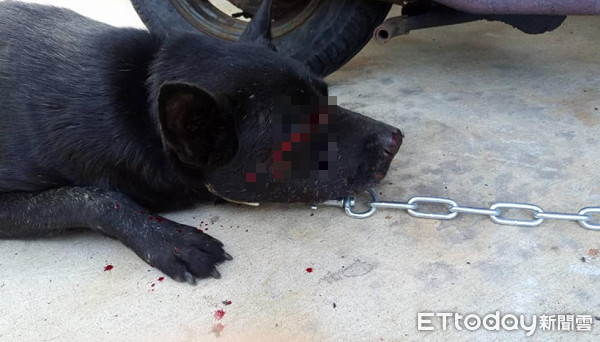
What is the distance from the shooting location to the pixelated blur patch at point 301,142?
1974 mm

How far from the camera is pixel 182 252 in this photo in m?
2.02

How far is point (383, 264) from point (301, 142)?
53 cm

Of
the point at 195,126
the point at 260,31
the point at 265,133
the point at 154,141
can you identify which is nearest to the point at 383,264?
the point at 265,133

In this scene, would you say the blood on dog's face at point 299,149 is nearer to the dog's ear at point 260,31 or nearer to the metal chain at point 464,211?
the metal chain at point 464,211

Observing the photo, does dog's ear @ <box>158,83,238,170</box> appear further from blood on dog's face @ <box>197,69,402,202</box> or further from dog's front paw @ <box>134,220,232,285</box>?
dog's front paw @ <box>134,220,232,285</box>

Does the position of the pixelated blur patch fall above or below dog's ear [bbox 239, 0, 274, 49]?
below

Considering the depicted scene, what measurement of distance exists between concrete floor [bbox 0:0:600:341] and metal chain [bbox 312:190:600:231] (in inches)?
1.4

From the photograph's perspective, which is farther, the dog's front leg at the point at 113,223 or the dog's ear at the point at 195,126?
the dog's front leg at the point at 113,223

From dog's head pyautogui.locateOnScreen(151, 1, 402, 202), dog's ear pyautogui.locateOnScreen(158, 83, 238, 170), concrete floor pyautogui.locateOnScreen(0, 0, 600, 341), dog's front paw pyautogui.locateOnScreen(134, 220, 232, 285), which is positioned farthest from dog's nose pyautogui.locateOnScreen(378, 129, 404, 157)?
dog's front paw pyautogui.locateOnScreen(134, 220, 232, 285)

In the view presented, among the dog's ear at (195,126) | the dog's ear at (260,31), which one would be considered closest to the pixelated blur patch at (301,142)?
the dog's ear at (195,126)

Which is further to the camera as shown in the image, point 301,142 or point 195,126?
point 301,142

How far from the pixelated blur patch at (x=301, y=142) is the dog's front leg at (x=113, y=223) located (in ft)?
1.04

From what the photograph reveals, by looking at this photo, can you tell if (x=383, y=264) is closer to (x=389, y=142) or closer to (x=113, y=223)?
(x=389, y=142)

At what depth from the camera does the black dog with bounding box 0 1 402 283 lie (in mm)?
1970
